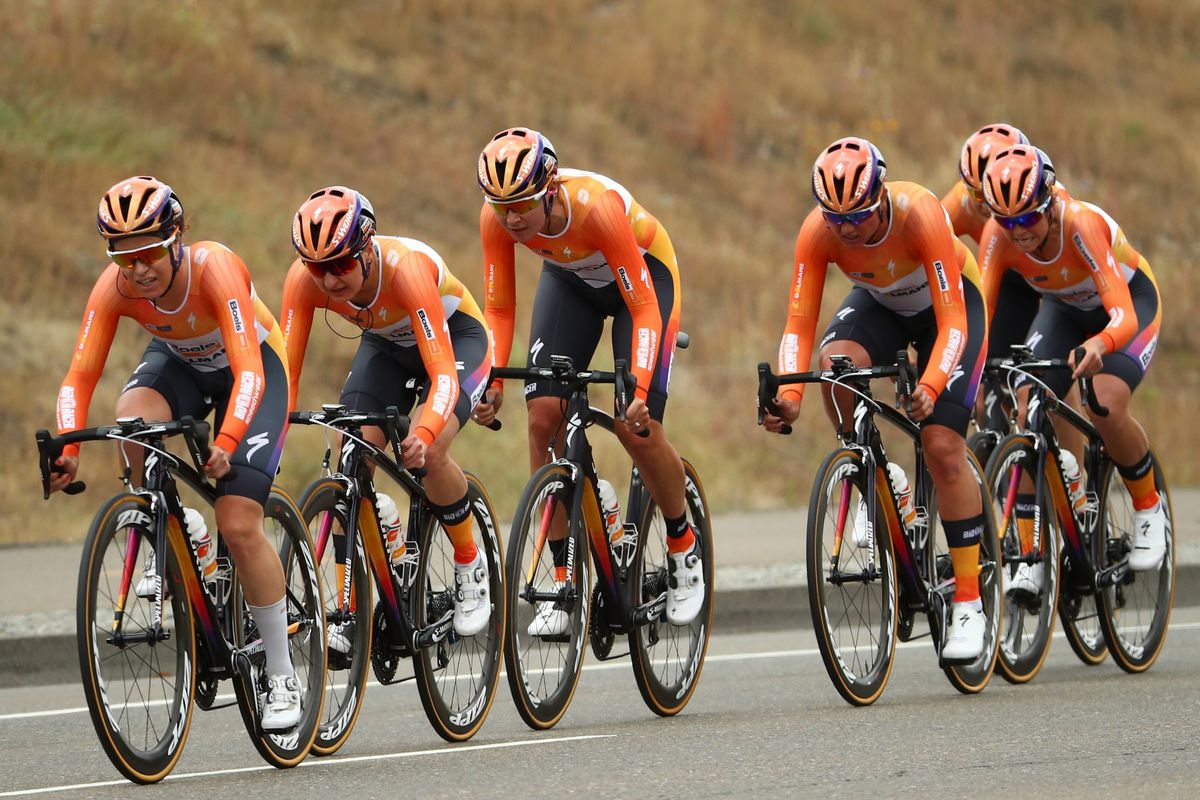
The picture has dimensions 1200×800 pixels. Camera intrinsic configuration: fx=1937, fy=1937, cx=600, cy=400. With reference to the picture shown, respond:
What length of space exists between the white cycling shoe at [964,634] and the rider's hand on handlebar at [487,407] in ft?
7.20

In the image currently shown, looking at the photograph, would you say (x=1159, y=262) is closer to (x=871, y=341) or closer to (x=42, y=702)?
(x=871, y=341)

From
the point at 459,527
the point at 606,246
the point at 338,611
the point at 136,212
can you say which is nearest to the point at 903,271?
the point at 606,246

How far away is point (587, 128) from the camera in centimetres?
2344

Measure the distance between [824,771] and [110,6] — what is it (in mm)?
17705

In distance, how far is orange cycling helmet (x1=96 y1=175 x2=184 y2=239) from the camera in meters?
6.63

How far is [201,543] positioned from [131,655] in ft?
1.60

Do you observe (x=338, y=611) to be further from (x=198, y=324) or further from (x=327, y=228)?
(x=327, y=228)

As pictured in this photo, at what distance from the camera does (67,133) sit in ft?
65.3

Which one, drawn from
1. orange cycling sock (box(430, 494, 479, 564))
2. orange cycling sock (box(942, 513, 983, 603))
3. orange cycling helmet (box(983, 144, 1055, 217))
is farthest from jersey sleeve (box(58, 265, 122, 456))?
orange cycling helmet (box(983, 144, 1055, 217))

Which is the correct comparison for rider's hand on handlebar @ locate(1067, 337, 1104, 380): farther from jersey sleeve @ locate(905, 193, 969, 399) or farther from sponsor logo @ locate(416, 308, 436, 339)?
sponsor logo @ locate(416, 308, 436, 339)

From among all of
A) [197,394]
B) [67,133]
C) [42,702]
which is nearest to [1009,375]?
[197,394]

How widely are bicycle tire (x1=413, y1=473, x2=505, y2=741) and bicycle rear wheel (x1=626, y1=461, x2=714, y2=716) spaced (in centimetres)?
64

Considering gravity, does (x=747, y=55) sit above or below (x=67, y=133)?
above

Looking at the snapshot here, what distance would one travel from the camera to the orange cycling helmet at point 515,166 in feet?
25.3
